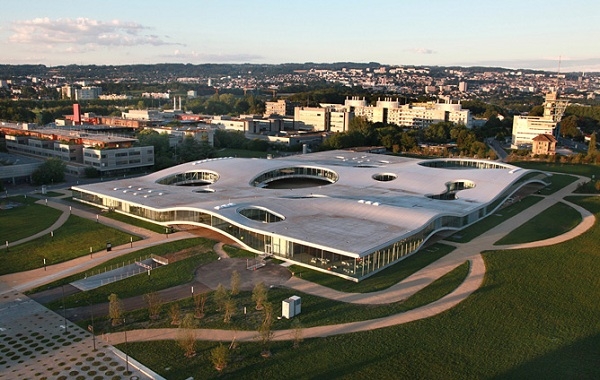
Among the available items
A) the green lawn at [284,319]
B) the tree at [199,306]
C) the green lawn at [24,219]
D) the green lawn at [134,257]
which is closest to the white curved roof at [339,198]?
the green lawn at [134,257]

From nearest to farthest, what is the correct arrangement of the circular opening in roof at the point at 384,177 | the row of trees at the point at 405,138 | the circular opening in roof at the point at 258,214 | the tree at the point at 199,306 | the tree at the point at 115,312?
the tree at the point at 115,312, the tree at the point at 199,306, the circular opening in roof at the point at 258,214, the circular opening in roof at the point at 384,177, the row of trees at the point at 405,138

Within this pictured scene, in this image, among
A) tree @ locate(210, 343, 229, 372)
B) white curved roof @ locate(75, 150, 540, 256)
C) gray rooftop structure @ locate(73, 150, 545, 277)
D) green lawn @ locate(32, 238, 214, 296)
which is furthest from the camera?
white curved roof @ locate(75, 150, 540, 256)

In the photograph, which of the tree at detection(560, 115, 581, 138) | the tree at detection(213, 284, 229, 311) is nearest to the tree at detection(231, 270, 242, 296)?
the tree at detection(213, 284, 229, 311)

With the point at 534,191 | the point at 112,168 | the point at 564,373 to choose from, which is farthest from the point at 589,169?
the point at 112,168

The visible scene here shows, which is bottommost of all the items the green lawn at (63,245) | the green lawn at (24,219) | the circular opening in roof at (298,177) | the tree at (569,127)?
the green lawn at (24,219)

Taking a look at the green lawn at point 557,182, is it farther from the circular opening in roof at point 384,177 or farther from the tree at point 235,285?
the tree at point 235,285

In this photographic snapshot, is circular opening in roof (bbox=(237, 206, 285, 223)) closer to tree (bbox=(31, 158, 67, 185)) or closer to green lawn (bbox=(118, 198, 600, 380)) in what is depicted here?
green lawn (bbox=(118, 198, 600, 380))

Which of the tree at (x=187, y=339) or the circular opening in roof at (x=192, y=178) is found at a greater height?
the circular opening in roof at (x=192, y=178)
